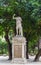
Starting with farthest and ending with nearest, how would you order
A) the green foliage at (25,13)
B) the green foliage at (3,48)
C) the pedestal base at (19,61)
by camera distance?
the green foliage at (3,48) → the pedestal base at (19,61) → the green foliage at (25,13)

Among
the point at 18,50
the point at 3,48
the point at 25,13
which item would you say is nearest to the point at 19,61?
the point at 18,50

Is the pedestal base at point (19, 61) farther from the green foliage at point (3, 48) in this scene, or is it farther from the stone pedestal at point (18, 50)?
the green foliage at point (3, 48)

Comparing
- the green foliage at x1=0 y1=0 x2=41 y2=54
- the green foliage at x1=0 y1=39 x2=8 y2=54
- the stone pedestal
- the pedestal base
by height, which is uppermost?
the green foliage at x1=0 y1=0 x2=41 y2=54

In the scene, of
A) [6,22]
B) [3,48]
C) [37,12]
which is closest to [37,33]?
[6,22]

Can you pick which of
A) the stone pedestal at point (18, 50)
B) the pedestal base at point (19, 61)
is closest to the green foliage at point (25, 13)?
the stone pedestal at point (18, 50)

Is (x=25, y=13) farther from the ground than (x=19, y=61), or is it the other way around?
(x=25, y=13)

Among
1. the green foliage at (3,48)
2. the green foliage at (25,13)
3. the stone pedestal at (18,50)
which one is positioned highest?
the green foliage at (25,13)

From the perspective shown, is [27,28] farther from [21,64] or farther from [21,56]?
[21,64]

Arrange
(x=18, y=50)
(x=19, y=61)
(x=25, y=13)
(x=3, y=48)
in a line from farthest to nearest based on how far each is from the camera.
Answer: (x=3, y=48) → (x=25, y=13) → (x=18, y=50) → (x=19, y=61)

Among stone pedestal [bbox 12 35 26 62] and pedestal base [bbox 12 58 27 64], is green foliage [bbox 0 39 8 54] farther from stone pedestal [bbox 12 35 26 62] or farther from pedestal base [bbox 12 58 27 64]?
pedestal base [bbox 12 58 27 64]

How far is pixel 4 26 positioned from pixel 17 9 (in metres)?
2.77

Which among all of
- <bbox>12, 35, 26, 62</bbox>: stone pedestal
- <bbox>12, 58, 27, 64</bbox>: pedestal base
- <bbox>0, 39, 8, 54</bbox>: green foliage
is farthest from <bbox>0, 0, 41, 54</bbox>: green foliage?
<bbox>0, 39, 8, 54</bbox>: green foliage

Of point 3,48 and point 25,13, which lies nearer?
point 25,13

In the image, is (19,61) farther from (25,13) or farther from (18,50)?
(25,13)
